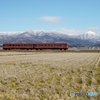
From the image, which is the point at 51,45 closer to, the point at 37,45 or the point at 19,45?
the point at 37,45

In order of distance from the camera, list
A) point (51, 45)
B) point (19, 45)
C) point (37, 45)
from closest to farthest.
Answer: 1. point (51, 45)
2. point (37, 45)
3. point (19, 45)

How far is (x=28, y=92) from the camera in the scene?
13.9 m

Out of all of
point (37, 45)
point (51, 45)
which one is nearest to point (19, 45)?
point (37, 45)

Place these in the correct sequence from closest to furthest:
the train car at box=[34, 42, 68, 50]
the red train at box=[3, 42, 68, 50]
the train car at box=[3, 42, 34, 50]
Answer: the train car at box=[34, 42, 68, 50]
the red train at box=[3, 42, 68, 50]
the train car at box=[3, 42, 34, 50]

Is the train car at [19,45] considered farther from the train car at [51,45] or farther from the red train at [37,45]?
the train car at [51,45]

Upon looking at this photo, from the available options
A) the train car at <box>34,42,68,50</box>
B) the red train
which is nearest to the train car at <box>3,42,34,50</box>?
the red train

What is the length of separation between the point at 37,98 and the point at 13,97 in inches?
49.0

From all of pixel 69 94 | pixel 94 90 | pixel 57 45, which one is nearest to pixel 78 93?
pixel 69 94

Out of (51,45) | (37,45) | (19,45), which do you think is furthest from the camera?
(19,45)

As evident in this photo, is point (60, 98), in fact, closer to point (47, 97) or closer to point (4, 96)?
point (47, 97)

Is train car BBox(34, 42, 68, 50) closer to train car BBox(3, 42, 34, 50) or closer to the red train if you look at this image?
the red train

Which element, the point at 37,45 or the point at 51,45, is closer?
the point at 51,45

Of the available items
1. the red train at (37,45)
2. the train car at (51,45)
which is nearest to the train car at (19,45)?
the red train at (37,45)

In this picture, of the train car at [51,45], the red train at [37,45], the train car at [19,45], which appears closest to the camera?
the train car at [51,45]
